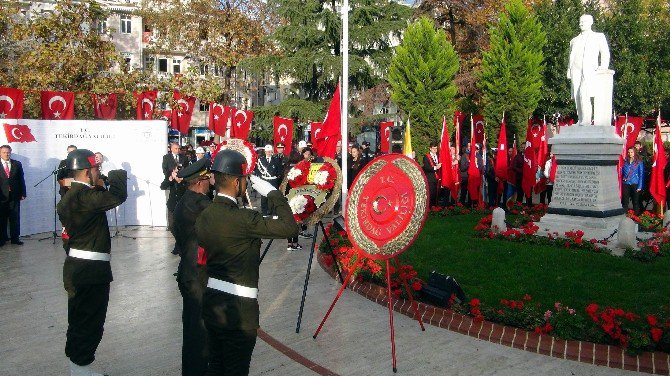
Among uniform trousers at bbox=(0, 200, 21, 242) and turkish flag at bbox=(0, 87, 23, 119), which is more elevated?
turkish flag at bbox=(0, 87, 23, 119)

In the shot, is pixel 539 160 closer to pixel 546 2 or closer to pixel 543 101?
pixel 543 101

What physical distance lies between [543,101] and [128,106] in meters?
21.8

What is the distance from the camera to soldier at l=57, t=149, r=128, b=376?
17.0 feet

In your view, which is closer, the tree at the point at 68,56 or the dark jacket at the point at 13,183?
the dark jacket at the point at 13,183

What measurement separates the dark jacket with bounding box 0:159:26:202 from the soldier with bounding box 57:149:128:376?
26.4ft

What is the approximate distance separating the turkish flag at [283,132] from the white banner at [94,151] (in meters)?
4.24

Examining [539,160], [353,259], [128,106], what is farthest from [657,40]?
[353,259]

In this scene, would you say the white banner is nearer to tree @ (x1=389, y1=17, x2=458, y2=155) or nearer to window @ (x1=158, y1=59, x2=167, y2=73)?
tree @ (x1=389, y1=17, x2=458, y2=155)

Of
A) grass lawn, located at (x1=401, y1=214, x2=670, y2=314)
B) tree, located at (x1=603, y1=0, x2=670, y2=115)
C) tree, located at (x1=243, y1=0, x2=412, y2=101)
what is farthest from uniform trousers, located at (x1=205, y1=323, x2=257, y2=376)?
tree, located at (x1=603, y1=0, x2=670, y2=115)

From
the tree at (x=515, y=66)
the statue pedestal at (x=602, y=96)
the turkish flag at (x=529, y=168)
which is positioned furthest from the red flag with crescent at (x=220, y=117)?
the tree at (x=515, y=66)

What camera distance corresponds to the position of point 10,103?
525 inches

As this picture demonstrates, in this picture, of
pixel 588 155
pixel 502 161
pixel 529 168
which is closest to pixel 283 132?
pixel 502 161

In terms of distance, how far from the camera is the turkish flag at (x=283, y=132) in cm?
1830

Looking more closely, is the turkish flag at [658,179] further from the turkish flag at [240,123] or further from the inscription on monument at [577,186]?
the turkish flag at [240,123]
